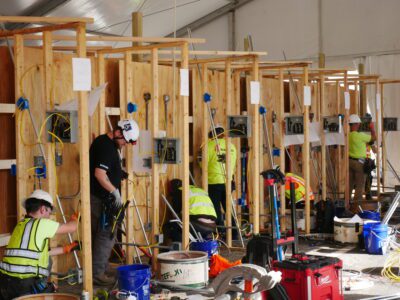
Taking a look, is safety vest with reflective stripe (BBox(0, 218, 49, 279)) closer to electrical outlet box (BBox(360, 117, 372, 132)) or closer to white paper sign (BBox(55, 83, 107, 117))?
white paper sign (BBox(55, 83, 107, 117))

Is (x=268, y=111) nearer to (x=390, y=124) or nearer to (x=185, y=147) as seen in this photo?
(x=390, y=124)

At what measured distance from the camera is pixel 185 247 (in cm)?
743

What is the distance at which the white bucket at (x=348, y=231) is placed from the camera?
9.58 m

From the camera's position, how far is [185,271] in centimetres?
699

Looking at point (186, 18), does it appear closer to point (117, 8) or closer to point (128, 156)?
point (117, 8)

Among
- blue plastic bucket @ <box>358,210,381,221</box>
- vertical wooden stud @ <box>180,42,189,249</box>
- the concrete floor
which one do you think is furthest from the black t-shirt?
blue plastic bucket @ <box>358,210,381,221</box>

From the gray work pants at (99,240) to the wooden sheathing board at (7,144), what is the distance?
2.77 ft

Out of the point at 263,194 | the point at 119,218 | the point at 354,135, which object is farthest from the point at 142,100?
the point at 354,135

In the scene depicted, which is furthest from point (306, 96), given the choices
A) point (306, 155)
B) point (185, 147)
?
point (185, 147)

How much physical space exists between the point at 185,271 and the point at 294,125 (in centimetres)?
393

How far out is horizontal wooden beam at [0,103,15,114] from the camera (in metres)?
7.05

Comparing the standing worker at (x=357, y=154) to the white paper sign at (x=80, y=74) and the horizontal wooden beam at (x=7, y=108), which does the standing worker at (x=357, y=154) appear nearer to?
the horizontal wooden beam at (x=7, y=108)

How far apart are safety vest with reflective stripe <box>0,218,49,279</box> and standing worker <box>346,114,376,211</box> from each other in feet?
A: 26.9

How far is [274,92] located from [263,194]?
174cm
